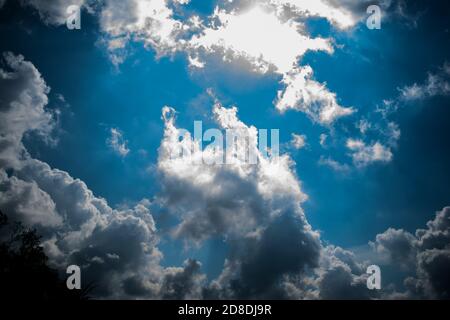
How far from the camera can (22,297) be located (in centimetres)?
3192
